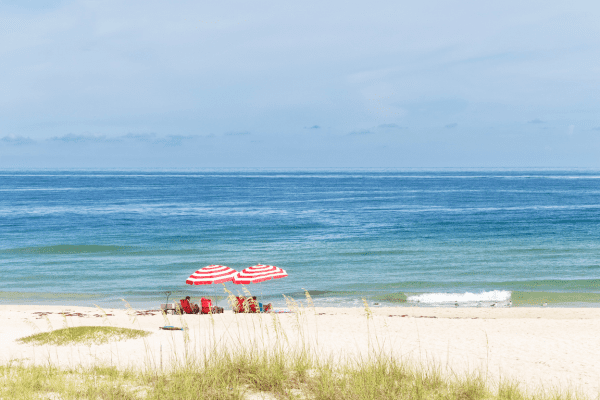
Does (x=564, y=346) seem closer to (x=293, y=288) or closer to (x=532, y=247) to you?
(x=293, y=288)

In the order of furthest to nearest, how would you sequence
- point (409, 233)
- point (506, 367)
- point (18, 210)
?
1. point (18, 210)
2. point (409, 233)
3. point (506, 367)

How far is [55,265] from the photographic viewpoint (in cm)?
3061

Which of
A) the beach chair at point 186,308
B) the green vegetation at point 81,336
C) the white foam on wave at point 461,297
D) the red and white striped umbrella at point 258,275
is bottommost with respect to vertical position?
the white foam on wave at point 461,297

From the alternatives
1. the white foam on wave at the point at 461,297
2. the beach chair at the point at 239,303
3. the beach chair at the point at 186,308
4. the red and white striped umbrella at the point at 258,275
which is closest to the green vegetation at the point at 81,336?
the beach chair at the point at 239,303

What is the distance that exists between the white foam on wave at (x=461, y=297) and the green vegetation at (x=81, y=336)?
43.2ft

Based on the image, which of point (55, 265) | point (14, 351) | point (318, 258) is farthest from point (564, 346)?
point (55, 265)

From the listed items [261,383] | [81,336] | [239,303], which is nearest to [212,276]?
[239,303]

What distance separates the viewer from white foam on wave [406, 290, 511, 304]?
852 inches

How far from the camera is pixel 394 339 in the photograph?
1228 cm

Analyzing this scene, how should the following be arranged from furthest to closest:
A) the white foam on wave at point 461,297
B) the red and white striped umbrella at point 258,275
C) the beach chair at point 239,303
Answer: the white foam on wave at point 461,297
the red and white striped umbrella at point 258,275
the beach chair at point 239,303

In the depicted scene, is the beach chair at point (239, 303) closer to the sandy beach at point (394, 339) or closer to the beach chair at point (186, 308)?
the sandy beach at point (394, 339)

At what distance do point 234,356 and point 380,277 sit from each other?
1981 cm

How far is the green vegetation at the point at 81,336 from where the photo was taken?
11273 millimetres

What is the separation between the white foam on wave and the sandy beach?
155cm
